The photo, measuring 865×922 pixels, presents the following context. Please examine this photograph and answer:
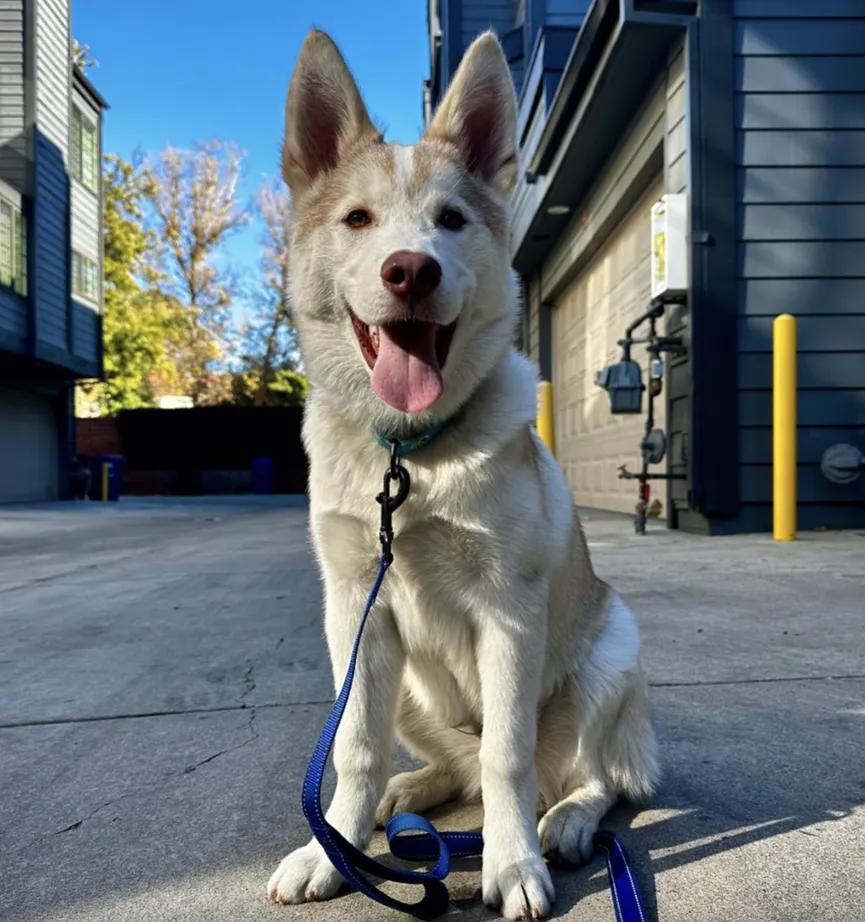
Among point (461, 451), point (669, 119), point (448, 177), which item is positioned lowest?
point (461, 451)

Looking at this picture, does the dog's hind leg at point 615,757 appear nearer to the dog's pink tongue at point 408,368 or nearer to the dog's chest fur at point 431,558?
the dog's chest fur at point 431,558

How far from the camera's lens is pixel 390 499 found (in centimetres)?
148

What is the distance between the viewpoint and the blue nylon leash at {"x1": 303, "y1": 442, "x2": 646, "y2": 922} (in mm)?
1294

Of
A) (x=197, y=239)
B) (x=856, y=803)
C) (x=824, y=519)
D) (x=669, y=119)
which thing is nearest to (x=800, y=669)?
(x=856, y=803)

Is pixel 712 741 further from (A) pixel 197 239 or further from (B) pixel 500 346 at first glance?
(A) pixel 197 239

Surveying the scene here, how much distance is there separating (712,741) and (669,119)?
6061mm

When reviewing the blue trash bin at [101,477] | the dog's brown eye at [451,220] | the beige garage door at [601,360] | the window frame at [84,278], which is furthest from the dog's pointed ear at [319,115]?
the blue trash bin at [101,477]

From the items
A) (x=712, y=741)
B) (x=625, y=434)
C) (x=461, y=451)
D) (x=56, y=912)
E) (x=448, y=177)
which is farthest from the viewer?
(x=625, y=434)

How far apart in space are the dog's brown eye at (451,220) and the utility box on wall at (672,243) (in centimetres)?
481

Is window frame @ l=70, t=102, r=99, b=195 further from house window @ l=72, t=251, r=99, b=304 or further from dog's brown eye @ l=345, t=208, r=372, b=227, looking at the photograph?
dog's brown eye @ l=345, t=208, r=372, b=227

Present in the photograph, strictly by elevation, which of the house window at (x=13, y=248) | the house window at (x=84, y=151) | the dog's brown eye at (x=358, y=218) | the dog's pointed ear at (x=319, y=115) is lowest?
the dog's brown eye at (x=358, y=218)

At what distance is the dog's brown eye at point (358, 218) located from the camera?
5.71ft

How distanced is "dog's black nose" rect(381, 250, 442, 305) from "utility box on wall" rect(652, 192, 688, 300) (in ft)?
16.7

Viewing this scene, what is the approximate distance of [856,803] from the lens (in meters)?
1.67
